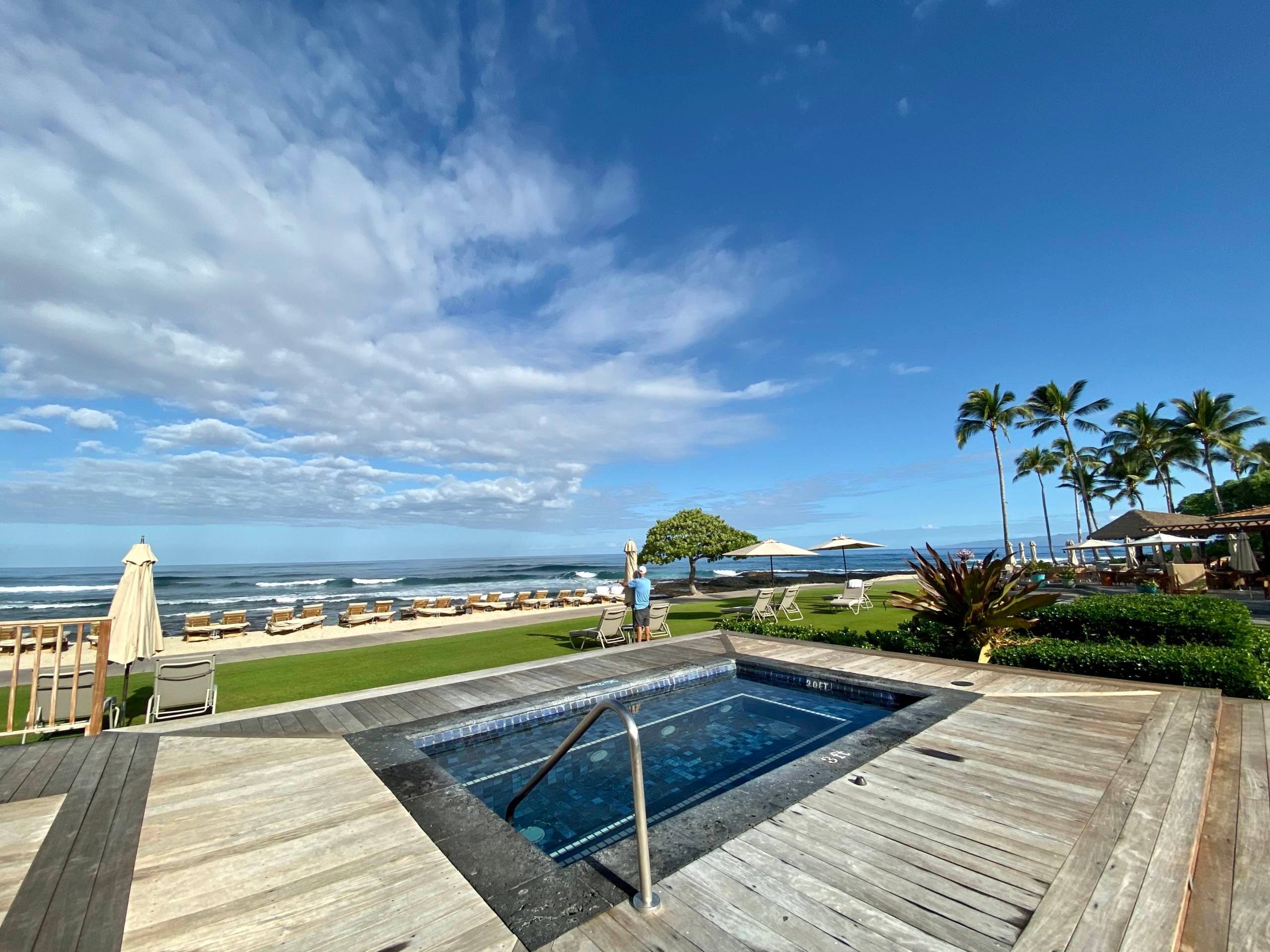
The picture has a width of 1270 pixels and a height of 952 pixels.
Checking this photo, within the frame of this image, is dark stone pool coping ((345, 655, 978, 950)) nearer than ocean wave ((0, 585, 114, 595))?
Yes

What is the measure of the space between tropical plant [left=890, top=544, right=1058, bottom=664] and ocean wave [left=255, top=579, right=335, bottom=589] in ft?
170

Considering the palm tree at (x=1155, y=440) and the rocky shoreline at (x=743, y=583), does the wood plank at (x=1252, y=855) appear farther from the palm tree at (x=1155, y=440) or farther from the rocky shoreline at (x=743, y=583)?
the palm tree at (x=1155, y=440)

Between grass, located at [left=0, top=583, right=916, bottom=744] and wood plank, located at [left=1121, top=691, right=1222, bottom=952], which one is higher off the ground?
wood plank, located at [left=1121, top=691, right=1222, bottom=952]

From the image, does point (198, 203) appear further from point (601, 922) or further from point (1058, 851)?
point (1058, 851)

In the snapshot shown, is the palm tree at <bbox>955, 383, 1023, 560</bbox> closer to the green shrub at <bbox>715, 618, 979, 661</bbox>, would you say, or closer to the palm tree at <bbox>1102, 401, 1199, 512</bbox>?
the palm tree at <bbox>1102, 401, 1199, 512</bbox>

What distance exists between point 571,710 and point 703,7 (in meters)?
12.2

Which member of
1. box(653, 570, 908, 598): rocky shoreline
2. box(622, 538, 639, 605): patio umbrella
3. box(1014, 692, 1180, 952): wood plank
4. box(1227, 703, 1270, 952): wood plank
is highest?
box(622, 538, 639, 605): patio umbrella

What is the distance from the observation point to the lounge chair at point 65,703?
208 inches

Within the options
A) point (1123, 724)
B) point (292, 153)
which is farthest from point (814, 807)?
point (292, 153)

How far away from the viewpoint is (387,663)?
9.36 metres

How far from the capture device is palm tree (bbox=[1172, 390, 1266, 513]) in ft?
93.4

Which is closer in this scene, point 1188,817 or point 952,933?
point 952,933

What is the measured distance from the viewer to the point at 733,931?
6.95 ft

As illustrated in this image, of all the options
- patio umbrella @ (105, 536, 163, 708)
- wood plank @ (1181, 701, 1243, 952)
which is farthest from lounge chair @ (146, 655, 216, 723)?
wood plank @ (1181, 701, 1243, 952)
